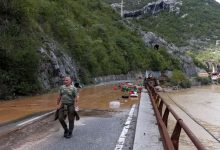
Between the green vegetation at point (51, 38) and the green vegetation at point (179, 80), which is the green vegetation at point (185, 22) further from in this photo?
the green vegetation at point (51, 38)

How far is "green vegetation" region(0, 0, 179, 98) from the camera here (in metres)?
26.3

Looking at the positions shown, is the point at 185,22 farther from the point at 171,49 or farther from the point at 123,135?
the point at 123,135

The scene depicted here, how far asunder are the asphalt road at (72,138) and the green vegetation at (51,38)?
470 inches

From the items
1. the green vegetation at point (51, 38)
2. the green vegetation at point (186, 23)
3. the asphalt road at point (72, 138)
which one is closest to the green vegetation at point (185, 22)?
the green vegetation at point (186, 23)

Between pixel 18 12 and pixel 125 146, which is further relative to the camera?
pixel 18 12

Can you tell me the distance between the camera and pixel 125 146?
924 cm

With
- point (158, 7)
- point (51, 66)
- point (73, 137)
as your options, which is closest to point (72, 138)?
point (73, 137)

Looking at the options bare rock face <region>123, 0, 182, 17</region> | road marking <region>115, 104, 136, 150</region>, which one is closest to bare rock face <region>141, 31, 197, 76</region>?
bare rock face <region>123, 0, 182, 17</region>

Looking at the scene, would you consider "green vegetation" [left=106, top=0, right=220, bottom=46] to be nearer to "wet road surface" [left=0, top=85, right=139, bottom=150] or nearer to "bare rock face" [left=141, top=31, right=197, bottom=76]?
"bare rock face" [left=141, top=31, right=197, bottom=76]

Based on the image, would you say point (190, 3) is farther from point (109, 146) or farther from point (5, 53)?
point (109, 146)

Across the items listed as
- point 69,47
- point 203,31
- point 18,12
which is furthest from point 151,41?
point 18,12

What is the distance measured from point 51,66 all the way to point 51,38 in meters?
7.62

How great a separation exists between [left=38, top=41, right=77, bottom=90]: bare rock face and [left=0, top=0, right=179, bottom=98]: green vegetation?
97 centimetres

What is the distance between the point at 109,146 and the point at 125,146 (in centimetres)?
39
